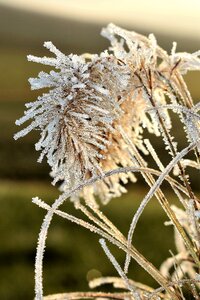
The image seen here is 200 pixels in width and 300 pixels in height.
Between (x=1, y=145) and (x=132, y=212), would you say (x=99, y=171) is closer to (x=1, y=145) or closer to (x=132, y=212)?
(x=132, y=212)

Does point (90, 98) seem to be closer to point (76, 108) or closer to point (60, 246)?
point (76, 108)

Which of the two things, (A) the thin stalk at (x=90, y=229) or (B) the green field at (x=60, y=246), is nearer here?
(A) the thin stalk at (x=90, y=229)

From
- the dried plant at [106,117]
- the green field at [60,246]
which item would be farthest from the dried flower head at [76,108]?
the green field at [60,246]

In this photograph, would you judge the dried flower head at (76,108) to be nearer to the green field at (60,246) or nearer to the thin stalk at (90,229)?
the thin stalk at (90,229)

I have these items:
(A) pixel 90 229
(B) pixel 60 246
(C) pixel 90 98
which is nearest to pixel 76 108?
(C) pixel 90 98

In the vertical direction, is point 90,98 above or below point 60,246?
below

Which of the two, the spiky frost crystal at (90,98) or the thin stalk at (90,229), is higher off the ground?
the spiky frost crystal at (90,98)

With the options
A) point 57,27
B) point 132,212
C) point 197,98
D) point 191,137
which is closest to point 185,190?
point 191,137

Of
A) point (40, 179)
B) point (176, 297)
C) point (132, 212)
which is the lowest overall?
point (176, 297)

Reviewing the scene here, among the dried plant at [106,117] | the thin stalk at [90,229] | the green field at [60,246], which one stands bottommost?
the thin stalk at [90,229]

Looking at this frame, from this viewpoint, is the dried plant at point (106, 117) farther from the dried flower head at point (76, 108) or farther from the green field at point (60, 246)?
the green field at point (60, 246)

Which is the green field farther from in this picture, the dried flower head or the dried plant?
the dried flower head
